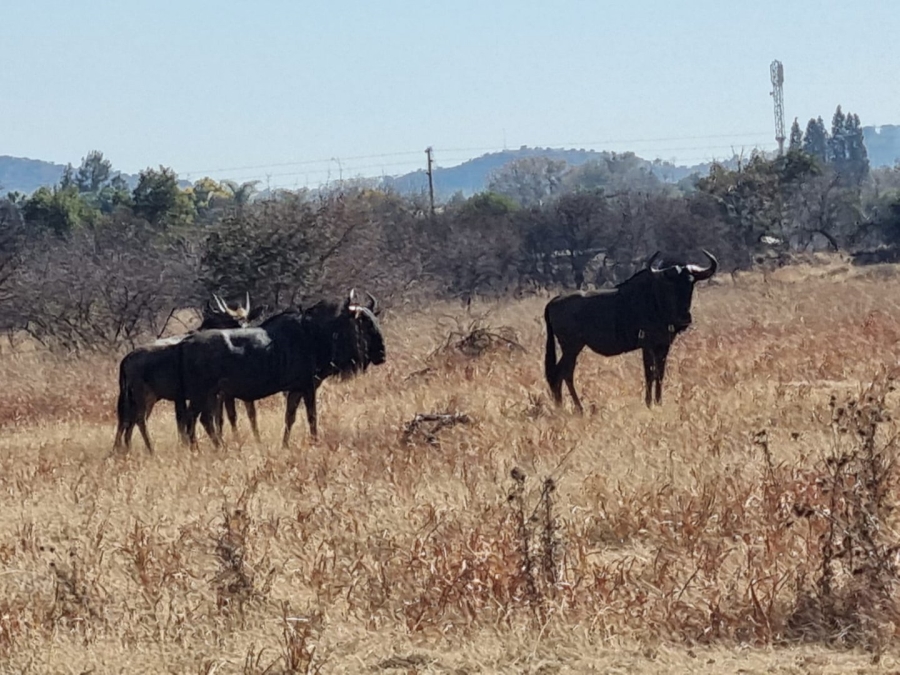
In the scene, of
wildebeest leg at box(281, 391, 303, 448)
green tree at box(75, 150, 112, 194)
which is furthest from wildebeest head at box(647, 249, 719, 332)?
green tree at box(75, 150, 112, 194)

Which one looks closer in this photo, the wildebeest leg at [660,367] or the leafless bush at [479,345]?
the wildebeest leg at [660,367]

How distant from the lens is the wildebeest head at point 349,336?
46.4 ft

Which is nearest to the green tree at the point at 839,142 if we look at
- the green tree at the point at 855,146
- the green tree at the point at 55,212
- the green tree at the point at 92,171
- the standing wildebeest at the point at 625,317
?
the green tree at the point at 855,146

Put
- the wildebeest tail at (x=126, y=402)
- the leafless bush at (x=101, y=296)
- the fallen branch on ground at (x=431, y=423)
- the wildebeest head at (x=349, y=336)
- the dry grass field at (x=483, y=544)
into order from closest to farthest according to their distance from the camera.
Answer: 1. the dry grass field at (x=483, y=544)
2. the fallen branch on ground at (x=431, y=423)
3. the wildebeest tail at (x=126, y=402)
4. the wildebeest head at (x=349, y=336)
5. the leafless bush at (x=101, y=296)

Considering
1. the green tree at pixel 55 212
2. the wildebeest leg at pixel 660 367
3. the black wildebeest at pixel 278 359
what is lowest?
the wildebeest leg at pixel 660 367

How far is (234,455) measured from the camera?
39.5ft

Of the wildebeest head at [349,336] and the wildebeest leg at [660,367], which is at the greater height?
the wildebeest head at [349,336]

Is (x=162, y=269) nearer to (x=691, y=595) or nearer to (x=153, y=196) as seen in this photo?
(x=153, y=196)

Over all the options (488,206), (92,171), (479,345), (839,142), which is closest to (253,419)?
(479,345)

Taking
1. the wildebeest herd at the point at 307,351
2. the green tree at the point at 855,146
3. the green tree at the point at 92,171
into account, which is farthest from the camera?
the green tree at the point at 855,146

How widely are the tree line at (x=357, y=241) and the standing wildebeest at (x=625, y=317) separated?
12584 mm

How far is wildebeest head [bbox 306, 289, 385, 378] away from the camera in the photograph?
14.1m

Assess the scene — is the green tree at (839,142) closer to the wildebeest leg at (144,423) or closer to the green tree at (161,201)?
the green tree at (161,201)

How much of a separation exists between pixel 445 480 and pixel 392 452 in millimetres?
1503
